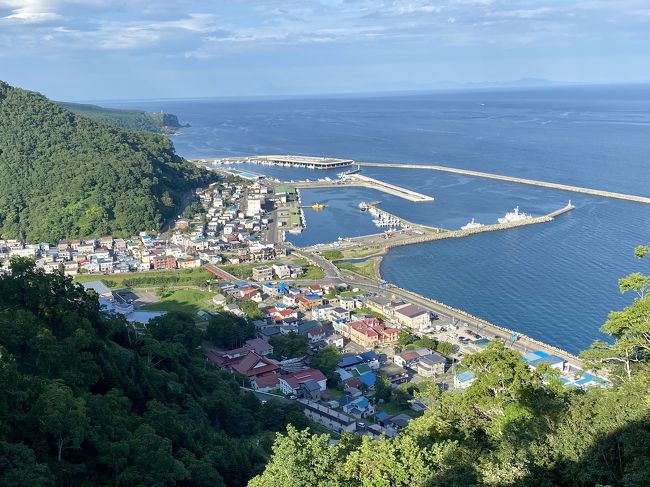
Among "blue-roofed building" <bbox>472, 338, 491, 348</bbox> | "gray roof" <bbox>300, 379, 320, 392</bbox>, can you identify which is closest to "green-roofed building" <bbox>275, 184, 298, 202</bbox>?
"blue-roofed building" <bbox>472, 338, 491, 348</bbox>

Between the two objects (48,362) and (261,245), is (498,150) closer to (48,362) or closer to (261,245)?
(261,245)

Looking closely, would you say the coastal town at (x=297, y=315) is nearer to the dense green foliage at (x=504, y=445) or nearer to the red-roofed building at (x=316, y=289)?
the red-roofed building at (x=316, y=289)

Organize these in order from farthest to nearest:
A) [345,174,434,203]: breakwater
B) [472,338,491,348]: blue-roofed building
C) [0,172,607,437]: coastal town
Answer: [345,174,434,203]: breakwater → [472,338,491,348]: blue-roofed building → [0,172,607,437]: coastal town

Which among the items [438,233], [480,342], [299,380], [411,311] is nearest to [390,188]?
[438,233]

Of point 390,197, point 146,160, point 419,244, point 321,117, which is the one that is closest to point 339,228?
point 419,244

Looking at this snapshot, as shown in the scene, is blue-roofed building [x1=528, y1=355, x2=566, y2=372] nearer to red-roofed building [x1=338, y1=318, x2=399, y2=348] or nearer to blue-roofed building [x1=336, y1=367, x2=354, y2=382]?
red-roofed building [x1=338, y1=318, x2=399, y2=348]
